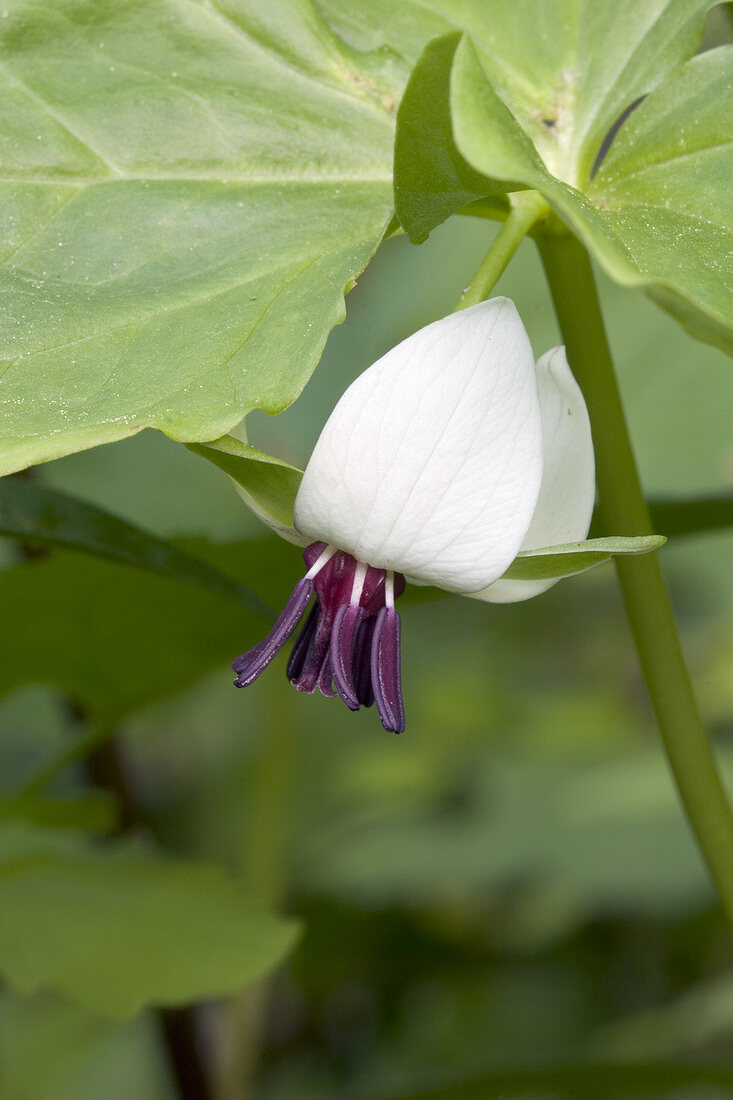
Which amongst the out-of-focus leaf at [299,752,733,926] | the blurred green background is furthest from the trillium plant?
the out-of-focus leaf at [299,752,733,926]

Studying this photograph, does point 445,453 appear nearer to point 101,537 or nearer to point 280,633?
point 280,633

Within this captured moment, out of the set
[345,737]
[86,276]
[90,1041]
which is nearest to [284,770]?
[90,1041]

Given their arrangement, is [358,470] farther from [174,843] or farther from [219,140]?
[174,843]

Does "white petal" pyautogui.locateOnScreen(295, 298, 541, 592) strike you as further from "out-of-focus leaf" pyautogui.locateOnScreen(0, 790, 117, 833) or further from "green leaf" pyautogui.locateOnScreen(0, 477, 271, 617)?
"out-of-focus leaf" pyautogui.locateOnScreen(0, 790, 117, 833)

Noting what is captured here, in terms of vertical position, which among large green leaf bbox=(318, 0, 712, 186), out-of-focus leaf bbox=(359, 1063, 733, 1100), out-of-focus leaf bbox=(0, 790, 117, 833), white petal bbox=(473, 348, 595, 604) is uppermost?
large green leaf bbox=(318, 0, 712, 186)

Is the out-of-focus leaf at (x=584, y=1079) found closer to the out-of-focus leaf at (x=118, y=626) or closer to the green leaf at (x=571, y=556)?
the out-of-focus leaf at (x=118, y=626)

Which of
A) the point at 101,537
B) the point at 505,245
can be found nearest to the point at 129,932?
the point at 101,537

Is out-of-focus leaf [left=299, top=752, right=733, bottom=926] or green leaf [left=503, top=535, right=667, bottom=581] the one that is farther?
out-of-focus leaf [left=299, top=752, right=733, bottom=926]
